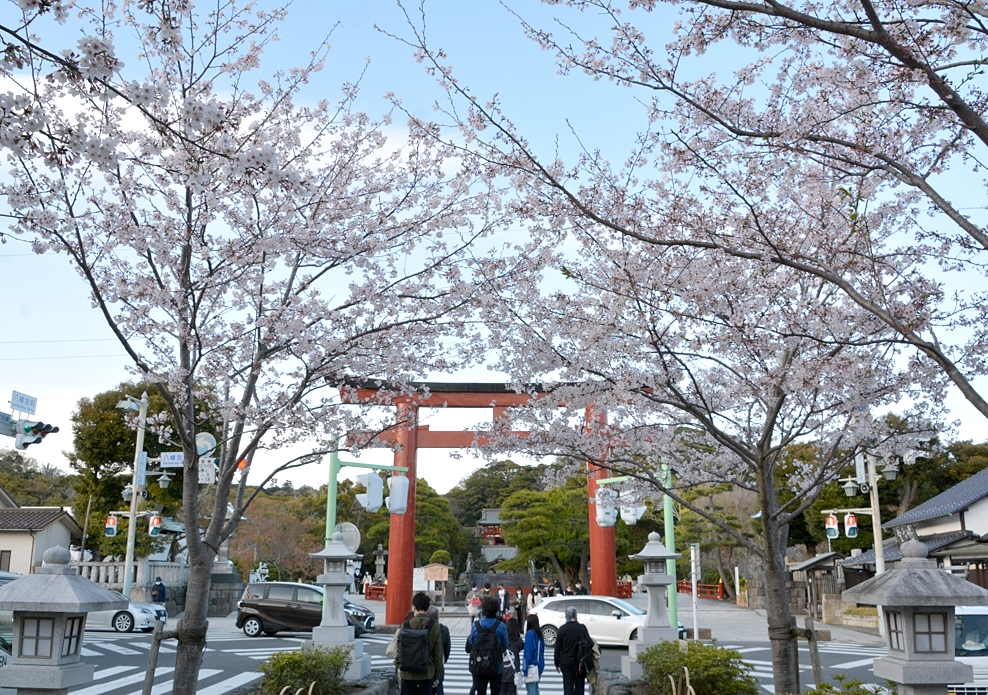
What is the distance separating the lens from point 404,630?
6.82 meters

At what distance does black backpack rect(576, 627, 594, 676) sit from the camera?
8.54 m

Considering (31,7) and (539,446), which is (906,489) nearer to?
(539,446)

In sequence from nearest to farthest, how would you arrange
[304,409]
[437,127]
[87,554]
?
[437,127] < [304,409] < [87,554]

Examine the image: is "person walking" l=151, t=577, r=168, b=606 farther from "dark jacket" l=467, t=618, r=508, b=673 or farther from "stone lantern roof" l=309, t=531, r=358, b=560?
"dark jacket" l=467, t=618, r=508, b=673

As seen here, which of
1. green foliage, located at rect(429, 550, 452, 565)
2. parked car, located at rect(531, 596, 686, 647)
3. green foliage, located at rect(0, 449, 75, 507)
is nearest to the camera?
parked car, located at rect(531, 596, 686, 647)

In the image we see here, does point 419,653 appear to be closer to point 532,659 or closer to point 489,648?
point 489,648

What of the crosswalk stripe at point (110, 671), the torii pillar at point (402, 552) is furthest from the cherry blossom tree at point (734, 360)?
the torii pillar at point (402, 552)

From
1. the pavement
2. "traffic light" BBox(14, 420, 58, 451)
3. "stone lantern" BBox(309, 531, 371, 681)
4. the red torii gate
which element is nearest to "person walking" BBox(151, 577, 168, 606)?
the pavement

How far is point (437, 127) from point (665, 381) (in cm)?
297

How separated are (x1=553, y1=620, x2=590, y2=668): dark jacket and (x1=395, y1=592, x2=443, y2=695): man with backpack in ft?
6.97

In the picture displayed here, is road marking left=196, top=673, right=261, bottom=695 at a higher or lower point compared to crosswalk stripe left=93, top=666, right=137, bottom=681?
higher

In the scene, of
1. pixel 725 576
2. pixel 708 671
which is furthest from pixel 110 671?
pixel 725 576

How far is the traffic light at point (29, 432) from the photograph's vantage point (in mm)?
13930

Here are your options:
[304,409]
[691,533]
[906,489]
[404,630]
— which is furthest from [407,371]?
[906,489]
